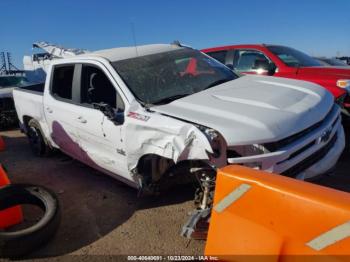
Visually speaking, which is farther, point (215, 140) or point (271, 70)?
point (271, 70)

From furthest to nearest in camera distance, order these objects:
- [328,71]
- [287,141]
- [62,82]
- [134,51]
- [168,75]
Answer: [328,71] < [62,82] < [134,51] < [168,75] < [287,141]

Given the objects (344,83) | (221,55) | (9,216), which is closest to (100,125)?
(9,216)

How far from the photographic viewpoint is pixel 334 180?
14.6 ft

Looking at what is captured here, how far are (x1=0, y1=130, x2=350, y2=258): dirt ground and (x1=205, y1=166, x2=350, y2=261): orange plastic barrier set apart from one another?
3.23ft

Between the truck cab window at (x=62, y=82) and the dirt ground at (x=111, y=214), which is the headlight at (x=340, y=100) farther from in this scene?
the truck cab window at (x=62, y=82)

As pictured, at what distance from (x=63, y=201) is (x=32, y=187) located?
817 mm

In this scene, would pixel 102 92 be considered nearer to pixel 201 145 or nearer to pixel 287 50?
pixel 201 145

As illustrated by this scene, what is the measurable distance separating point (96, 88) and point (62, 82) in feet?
3.87

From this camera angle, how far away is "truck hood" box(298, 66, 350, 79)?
18.4ft

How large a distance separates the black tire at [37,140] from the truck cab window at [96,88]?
1.75 metres

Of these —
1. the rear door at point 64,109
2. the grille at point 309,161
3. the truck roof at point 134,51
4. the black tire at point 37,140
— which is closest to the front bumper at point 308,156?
the grille at point 309,161

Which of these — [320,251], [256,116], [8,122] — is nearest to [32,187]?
[256,116]

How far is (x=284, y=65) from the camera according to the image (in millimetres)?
6441

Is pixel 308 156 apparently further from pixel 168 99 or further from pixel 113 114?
pixel 113 114
